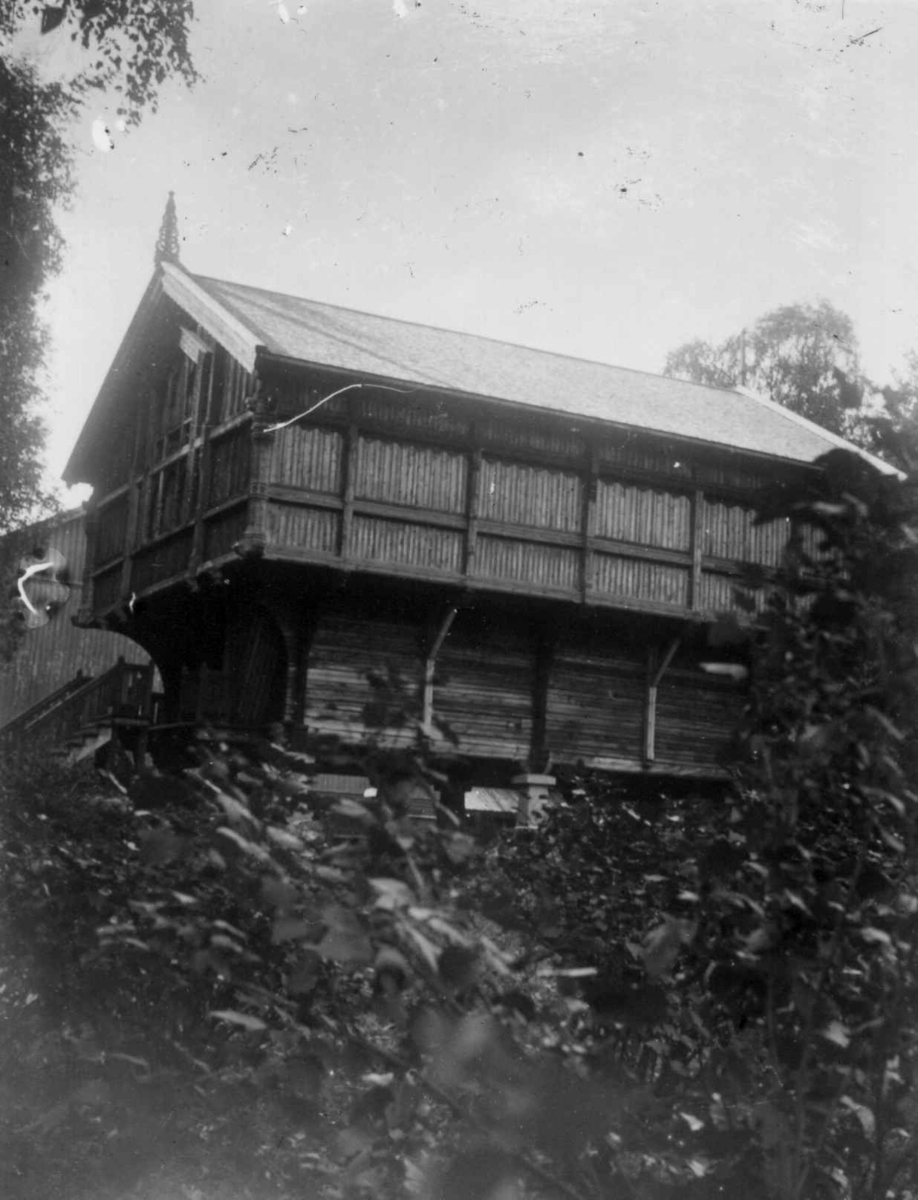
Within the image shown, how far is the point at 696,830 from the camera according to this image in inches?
185

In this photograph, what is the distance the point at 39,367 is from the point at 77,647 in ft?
28.4

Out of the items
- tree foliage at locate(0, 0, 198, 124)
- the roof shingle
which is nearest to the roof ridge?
the roof shingle

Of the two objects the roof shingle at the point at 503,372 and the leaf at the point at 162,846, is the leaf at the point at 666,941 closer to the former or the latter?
the leaf at the point at 162,846

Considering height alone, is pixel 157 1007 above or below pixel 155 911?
below

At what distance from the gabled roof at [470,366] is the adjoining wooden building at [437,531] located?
6 cm

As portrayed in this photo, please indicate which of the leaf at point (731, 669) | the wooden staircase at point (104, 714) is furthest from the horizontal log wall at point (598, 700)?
the leaf at point (731, 669)

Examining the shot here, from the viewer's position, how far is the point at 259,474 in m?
13.8

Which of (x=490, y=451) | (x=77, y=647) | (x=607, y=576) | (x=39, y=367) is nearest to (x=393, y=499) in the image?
(x=490, y=451)

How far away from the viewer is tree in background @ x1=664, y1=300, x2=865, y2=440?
34612mm

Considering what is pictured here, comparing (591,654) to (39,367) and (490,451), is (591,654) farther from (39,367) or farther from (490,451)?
(39,367)

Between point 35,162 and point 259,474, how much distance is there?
5.15 meters

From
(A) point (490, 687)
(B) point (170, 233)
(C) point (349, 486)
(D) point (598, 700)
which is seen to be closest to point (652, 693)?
(D) point (598, 700)

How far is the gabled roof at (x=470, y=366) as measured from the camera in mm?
14523

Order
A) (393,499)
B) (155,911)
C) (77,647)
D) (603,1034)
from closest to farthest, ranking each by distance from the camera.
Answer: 1. (155,911)
2. (603,1034)
3. (393,499)
4. (77,647)
